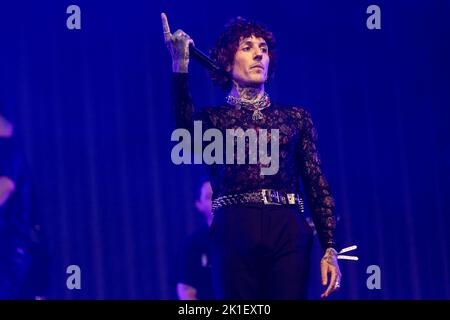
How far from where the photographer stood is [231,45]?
11.0 ft

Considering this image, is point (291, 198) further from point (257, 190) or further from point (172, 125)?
point (172, 125)

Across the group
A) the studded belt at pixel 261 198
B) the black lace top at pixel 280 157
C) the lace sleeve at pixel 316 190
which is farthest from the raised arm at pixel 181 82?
the lace sleeve at pixel 316 190

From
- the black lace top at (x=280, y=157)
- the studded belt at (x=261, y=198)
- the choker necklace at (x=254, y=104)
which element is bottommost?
the studded belt at (x=261, y=198)

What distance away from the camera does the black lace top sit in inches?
120

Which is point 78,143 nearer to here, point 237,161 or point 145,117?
point 145,117

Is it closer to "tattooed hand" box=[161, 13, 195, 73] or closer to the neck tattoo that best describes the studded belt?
the neck tattoo

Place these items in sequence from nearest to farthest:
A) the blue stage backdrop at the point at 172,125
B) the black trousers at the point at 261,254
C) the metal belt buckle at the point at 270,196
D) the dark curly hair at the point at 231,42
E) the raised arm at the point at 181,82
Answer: the black trousers at the point at 261,254 < the metal belt buckle at the point at 270,196 < the raised arm at the point at 181,82 < the dark curly hair at the point at 231,42 < the blue stage backdrop at the point at 172,125

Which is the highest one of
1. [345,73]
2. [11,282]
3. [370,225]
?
[345,73]

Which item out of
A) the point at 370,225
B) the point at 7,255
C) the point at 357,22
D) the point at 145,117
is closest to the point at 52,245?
the point at 7,255

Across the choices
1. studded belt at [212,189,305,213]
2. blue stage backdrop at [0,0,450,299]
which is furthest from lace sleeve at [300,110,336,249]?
blue stage backdrop at [0,0,450,299]

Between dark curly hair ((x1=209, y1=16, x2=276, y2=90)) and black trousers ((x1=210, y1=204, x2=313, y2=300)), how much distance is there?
641mm

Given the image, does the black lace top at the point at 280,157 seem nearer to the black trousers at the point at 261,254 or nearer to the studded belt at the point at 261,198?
the studded belt at the point at 261,198

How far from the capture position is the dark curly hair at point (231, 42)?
3.34 meters

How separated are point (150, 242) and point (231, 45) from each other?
1.78m
